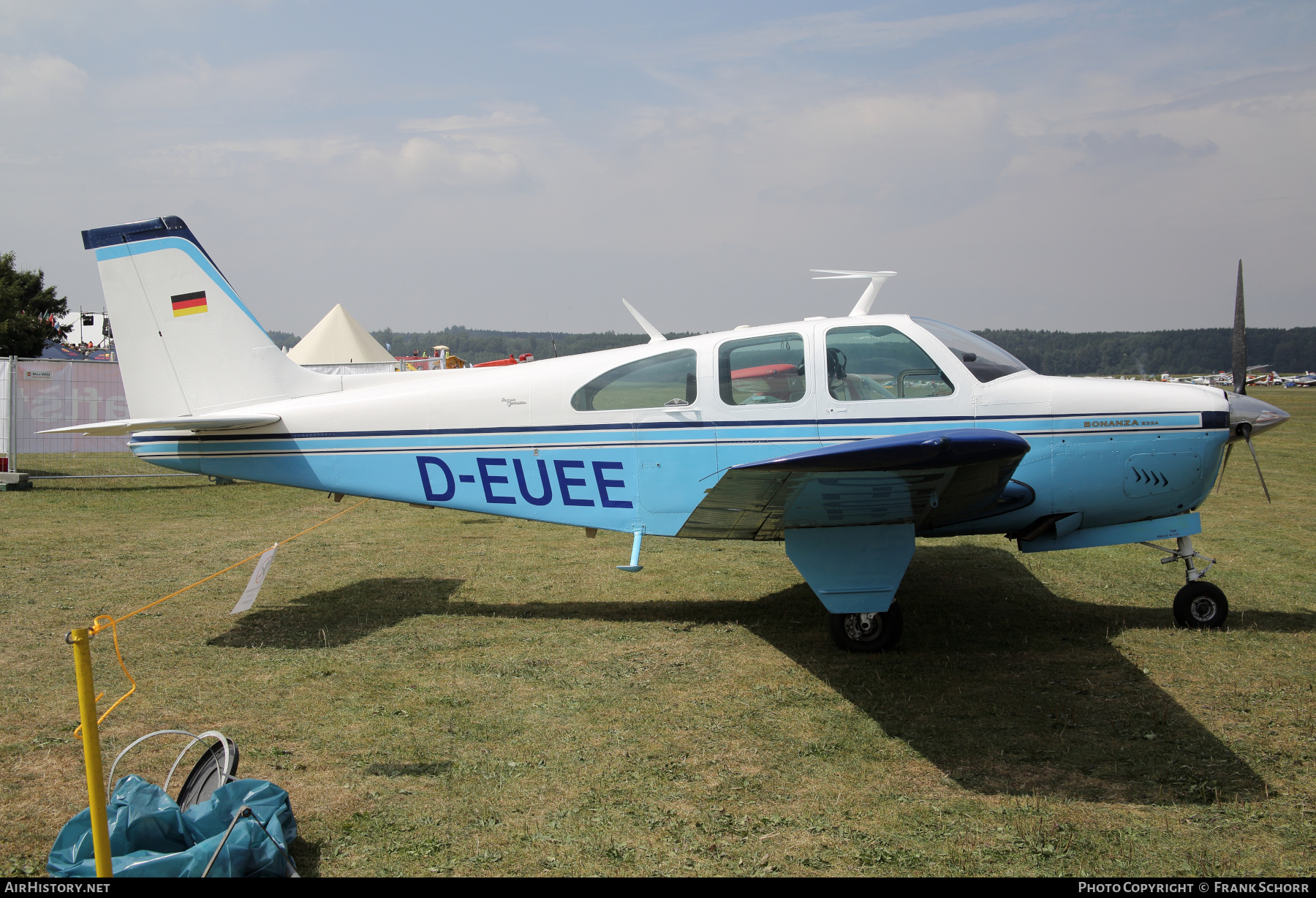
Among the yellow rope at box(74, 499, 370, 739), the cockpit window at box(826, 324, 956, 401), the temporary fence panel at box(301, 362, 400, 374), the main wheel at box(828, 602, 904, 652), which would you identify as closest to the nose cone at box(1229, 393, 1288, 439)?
the cockpit window at box(826, 324, 956, 401)

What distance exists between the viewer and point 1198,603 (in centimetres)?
602

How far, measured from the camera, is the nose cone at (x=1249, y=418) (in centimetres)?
575

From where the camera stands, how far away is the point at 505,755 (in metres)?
4.14

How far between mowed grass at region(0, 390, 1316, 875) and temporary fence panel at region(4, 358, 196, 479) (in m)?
8.18

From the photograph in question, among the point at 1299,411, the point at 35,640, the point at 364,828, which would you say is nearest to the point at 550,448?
the point at 364,828

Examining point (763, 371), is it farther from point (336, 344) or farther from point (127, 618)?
point (336, 344)

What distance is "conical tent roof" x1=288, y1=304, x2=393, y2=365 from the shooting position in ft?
78.6

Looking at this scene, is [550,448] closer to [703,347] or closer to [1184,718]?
[703,347]

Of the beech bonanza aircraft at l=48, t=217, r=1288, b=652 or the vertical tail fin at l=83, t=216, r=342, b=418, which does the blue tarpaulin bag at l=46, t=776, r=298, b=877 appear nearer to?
the beech bonanza aircraft at l=48, t=217, r=1288, b=652

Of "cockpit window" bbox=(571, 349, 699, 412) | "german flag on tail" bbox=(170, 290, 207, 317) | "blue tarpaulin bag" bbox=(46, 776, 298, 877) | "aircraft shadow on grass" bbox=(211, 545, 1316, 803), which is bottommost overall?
"aircraft shadow on grass" bbox=(211, 545, 1316, 803)

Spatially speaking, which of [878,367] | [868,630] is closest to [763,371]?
[878,367]

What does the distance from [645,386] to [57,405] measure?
1441 cm

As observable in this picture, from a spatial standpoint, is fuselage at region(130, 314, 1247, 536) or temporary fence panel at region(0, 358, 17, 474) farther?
temporary fence panel at region(0, 358, 17, 474)

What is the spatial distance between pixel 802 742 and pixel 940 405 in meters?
2.58
